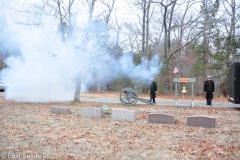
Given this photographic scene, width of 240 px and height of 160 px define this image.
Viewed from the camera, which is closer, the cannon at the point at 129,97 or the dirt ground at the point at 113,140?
the dirt ground at the point at 113,140

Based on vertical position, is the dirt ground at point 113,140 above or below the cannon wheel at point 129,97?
below

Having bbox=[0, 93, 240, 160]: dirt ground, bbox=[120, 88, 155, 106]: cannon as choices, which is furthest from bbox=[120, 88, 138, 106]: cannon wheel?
bbox=[0, 93, 240, 160]: dirt ground

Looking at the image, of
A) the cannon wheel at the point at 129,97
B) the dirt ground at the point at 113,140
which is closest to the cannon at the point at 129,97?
the cannon wheel at the point at 129,97

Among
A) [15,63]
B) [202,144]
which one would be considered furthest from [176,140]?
[15,63]

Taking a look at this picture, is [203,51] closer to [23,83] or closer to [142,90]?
[142,90]

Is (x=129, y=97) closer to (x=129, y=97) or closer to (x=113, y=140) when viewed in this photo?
(x=129, y=97)

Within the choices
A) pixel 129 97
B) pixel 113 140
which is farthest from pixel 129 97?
pixel 113 140

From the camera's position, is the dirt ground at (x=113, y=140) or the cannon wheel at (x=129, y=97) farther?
the cannon wheel at (x=129, y=97)

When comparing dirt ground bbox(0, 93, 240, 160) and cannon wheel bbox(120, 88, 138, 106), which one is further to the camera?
cannon wheel bbox(120, 88, 138, 106)

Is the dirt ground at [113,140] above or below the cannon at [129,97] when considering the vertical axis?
below

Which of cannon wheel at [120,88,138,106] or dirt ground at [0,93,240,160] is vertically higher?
cannon wheel at [120,88,138,106]

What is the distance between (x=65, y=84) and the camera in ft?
55.7

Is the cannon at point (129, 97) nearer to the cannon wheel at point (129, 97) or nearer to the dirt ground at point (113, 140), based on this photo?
the cannon wheel at point (129, 97)

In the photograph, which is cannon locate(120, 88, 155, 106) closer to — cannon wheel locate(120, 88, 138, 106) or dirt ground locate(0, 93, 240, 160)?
cannon wheel locate(120, 88, 138, 106)
